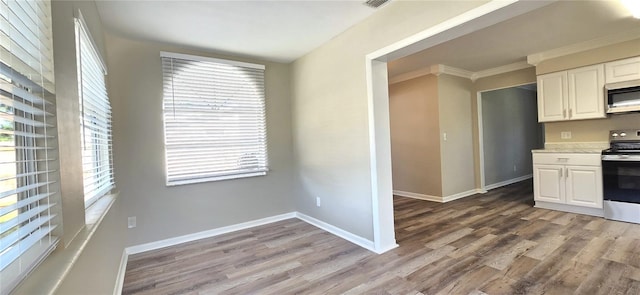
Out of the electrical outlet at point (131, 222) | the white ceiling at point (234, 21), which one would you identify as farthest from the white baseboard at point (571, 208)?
the electrical outlet at point (131, 222)

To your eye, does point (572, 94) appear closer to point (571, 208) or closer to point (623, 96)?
point (623, 96)

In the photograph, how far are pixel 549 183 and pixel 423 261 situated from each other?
2.87m

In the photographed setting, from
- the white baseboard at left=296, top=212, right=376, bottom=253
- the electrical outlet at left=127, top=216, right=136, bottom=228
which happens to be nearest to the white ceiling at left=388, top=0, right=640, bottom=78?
the white baseboard at left=296, top=212, right=376, bottom=253

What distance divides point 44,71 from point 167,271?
2126 millimetres

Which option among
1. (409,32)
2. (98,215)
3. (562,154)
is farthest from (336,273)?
(562,154)

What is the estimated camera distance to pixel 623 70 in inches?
136

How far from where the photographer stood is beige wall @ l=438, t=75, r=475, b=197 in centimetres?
480

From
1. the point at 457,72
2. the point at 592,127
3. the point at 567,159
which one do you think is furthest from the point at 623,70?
the point at 457,72

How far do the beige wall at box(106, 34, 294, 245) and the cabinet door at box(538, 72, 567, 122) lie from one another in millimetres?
4563

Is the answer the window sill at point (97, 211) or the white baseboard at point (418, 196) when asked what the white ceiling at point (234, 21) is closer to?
the window sill at point (97, 211)

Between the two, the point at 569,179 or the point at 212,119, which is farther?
the point at 569,179

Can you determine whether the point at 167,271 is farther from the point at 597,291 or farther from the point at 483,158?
the point at 483,158

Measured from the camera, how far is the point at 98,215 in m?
1.62

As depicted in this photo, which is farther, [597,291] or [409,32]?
[409,32]
